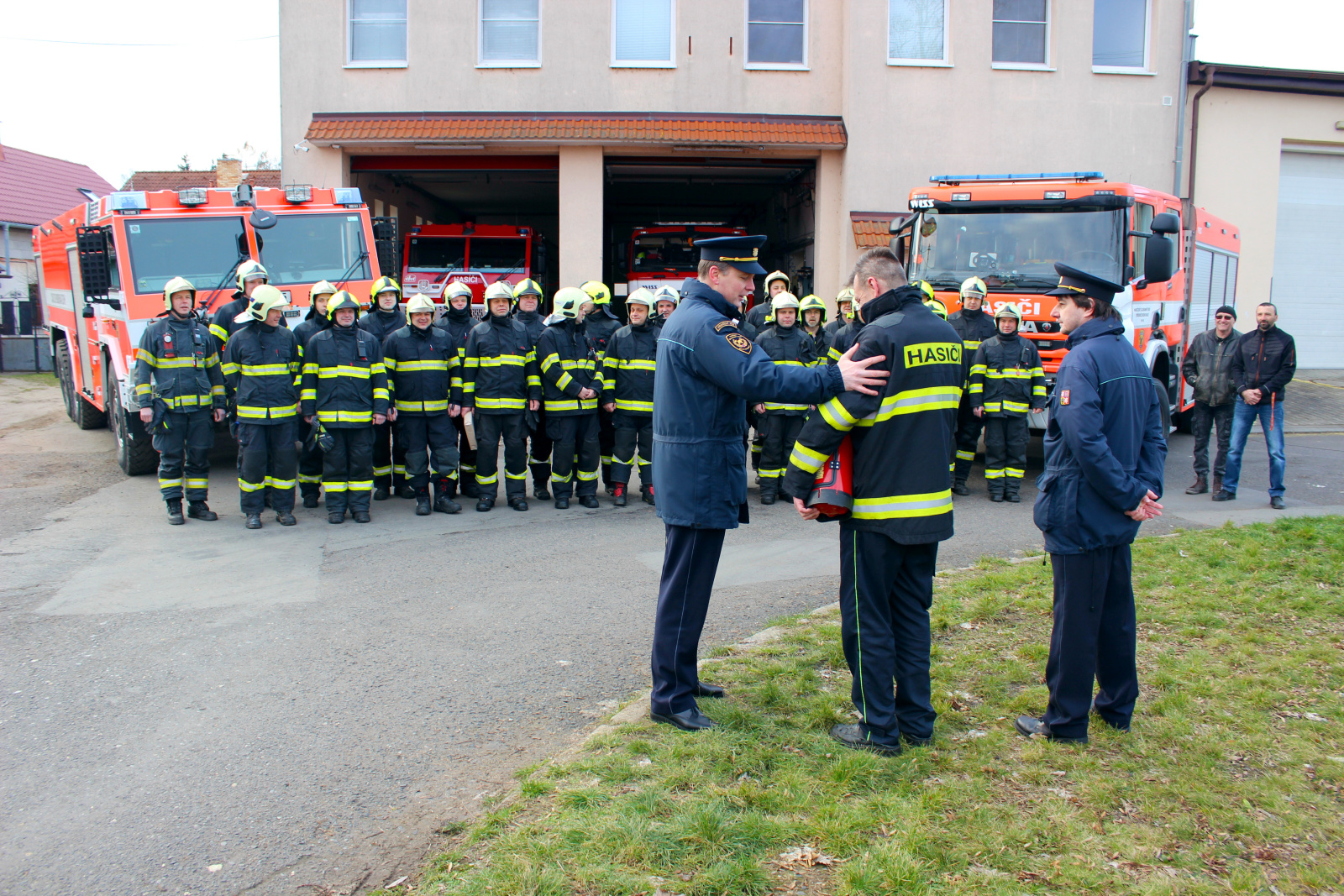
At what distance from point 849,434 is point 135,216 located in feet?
30.2

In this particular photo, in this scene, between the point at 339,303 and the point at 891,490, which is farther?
the point at 339,303

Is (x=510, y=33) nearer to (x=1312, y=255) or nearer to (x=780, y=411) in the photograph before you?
(x=780, y=411)

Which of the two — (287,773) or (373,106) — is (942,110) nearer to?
(373,106)

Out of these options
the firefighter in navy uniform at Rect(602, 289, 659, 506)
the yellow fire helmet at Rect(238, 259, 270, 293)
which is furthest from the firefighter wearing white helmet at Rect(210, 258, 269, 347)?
the firefighter in navy uniform at Rect(602, 289, 659, 506)

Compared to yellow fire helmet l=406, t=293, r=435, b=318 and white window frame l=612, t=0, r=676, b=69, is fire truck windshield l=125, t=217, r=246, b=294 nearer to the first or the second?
yellow fire helmet l=406, t=293, r=435, b=318

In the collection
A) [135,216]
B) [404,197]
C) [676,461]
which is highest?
[404,197]

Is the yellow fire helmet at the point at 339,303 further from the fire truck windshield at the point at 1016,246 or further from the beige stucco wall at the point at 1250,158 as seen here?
the beige stucco wall at the point at 1250,158

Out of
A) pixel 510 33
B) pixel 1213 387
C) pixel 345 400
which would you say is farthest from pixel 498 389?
pixel 510 33

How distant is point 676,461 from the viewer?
420cm

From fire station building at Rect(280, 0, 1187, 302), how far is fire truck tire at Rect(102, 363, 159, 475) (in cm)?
718

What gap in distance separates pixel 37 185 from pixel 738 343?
40.2 meters

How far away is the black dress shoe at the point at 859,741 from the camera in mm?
3902

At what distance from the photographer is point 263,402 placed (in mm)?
8586

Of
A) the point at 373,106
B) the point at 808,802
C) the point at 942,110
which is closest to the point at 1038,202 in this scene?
the point at 942,110
